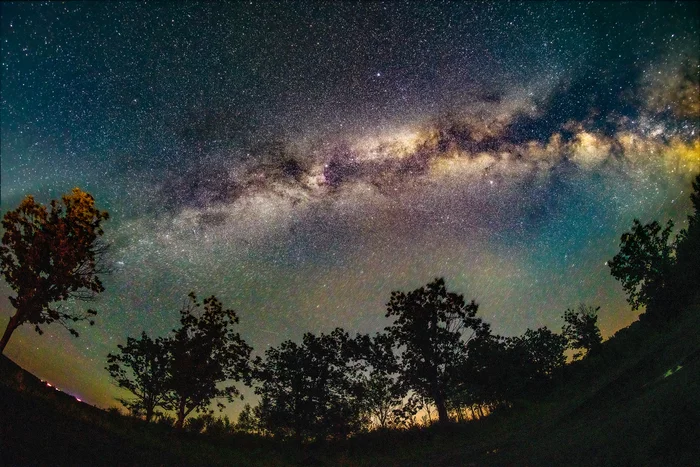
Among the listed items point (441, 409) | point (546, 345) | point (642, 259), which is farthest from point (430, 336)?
point (546, 345)

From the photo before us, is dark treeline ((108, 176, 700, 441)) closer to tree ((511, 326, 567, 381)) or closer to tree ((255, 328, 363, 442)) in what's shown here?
tree ((255, 328, 363, 442))

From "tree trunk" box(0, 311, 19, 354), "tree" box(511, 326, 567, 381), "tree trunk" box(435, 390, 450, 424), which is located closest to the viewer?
"tree trunk" box(0, 311, 19, 354)

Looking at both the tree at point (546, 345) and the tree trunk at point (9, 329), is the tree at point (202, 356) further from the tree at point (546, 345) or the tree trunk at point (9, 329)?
the tree at point (546, 345)

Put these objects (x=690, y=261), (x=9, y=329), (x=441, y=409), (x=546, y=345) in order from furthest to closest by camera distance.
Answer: (x=546, y=345), (x=690, y=261), (x=441, y=409), (x=9, y=329)

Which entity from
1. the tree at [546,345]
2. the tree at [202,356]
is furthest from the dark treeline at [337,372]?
the tree at [546,345]

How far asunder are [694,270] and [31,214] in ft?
212

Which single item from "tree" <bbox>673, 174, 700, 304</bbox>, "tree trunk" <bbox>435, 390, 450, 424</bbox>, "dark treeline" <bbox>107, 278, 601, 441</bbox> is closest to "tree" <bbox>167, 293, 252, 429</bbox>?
"dark treeline" <bbox>107, 278, 601, 441</bbox>

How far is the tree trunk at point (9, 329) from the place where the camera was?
22806 millimetres

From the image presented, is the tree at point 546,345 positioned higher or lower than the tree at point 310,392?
higher

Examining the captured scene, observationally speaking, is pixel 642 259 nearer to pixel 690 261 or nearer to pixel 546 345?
pixel 690 261

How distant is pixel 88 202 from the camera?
2500 centimetres

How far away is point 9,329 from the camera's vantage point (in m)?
23.8

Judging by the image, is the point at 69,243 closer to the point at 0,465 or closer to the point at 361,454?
the point at 0,465

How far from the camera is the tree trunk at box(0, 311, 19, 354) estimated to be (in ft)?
74.8
